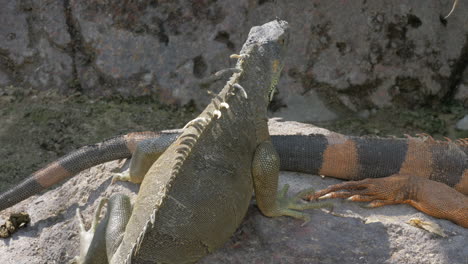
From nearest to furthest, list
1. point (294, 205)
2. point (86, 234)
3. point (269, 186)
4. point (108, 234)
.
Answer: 1. point (108, 234)
2. point (269, 186)
3. point (294, 205)
4. point (86, 234)

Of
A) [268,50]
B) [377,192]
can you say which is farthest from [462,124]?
[268,50]

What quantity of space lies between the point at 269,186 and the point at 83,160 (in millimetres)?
1836

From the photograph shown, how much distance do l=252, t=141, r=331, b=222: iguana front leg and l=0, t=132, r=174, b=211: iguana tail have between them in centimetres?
123

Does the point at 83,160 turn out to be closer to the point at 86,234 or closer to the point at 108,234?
the point at 86,234

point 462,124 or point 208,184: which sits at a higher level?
point 208,184

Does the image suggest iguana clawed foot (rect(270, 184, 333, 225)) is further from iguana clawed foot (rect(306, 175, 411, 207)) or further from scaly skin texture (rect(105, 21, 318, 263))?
iguana clawed foot (rect(306, 175, 411, 207))

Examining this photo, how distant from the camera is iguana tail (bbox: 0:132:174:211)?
453 centimetres

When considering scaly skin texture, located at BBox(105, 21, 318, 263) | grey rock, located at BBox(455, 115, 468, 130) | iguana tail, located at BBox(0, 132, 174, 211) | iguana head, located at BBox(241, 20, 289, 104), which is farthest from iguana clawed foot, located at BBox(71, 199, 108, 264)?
grey rock, located at BBox(455, 115, 468, 130)

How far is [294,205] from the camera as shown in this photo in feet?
12.0

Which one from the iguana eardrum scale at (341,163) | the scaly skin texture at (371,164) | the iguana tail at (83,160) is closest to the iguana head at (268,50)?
the iguana eardrum scale at (341,163)

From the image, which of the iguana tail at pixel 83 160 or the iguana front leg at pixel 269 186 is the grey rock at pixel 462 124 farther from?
the iguana tail at pixel 83 160

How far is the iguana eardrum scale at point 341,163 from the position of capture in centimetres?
359

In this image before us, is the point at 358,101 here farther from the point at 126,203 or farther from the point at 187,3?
the point at 126,203

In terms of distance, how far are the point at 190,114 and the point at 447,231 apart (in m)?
3.72
